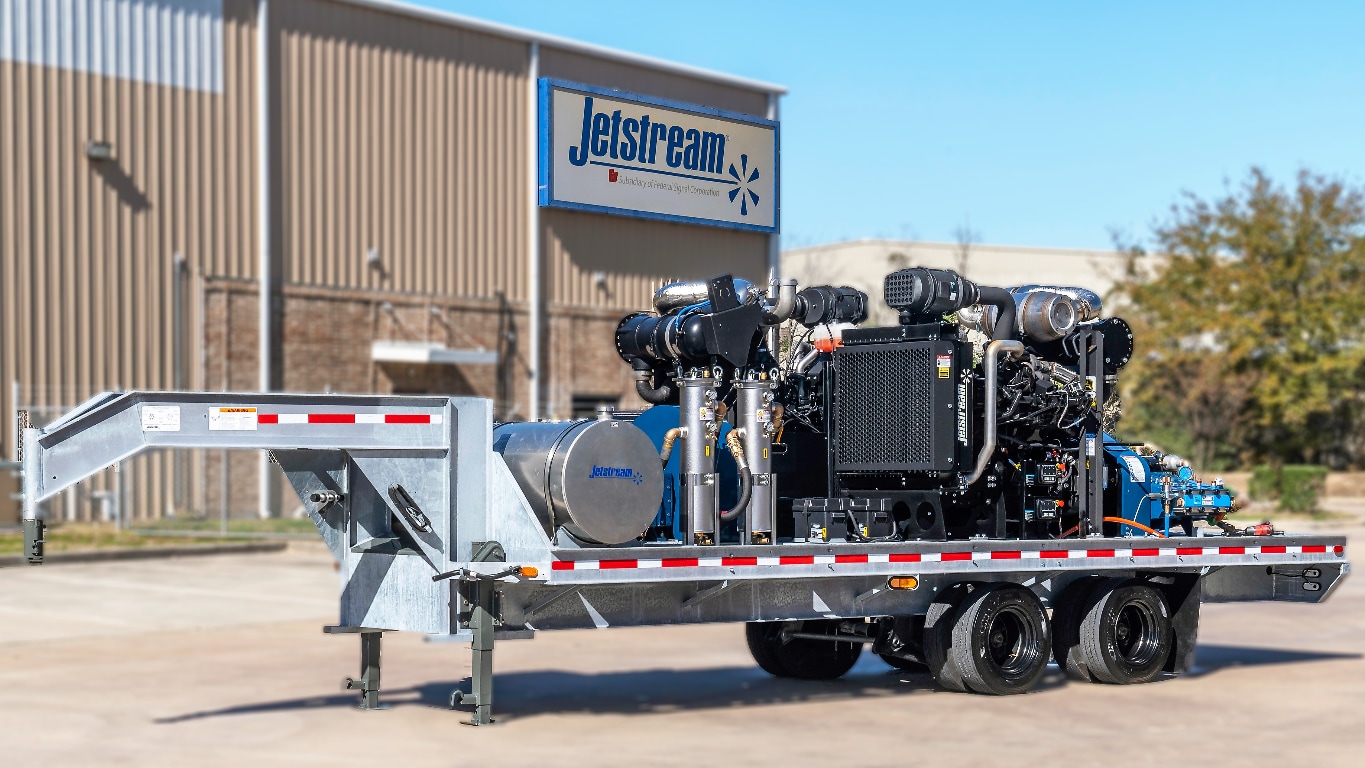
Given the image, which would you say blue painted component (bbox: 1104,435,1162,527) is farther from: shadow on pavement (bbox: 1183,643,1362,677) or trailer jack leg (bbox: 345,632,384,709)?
trailer jack leg (bbox: 345,632,384,709)

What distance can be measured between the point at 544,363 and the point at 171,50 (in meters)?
10.6

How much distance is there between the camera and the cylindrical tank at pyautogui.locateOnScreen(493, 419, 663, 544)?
9805 mm

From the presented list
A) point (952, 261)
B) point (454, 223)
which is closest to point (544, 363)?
point (454, 223)

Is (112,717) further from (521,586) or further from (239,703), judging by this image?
(521,586)

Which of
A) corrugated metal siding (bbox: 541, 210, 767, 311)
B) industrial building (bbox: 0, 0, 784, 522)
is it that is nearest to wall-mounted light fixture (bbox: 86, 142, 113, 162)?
industrial building (bbox: 0, 0, 784, 522)

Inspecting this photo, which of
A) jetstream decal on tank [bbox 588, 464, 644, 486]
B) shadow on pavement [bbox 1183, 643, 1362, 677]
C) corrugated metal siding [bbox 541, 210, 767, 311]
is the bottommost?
shadow on pavement [bbox 1183, 643, 1362, 677]

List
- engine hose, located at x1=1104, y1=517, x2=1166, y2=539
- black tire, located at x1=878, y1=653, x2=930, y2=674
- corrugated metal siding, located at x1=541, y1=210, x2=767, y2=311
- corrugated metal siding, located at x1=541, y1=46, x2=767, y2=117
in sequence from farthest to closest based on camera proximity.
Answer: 1. corrugated metal siding, located at x1=541, y1=210, x2=767, y2=311
2. corrugated metal siding, located at x1=541, y1=46, x2=767, y2=117
3. engine hose, located at x1=1104, y1=517, x2=1166, y2=539
4. black tire, located at x1=878, y1=653, x2=930, y2=674

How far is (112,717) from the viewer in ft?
35.0

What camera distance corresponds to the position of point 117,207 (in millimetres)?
30641

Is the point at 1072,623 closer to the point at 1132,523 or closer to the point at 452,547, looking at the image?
the point at 1132,523

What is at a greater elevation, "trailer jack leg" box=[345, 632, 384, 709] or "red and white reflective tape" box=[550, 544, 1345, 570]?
"red and white reflective tape" box=[550, 544, 1345, 570]

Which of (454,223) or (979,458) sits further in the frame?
(454,223)

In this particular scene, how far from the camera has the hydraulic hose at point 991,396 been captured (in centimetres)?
1129

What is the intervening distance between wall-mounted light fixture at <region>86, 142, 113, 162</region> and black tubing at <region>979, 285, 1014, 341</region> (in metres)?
22.3
